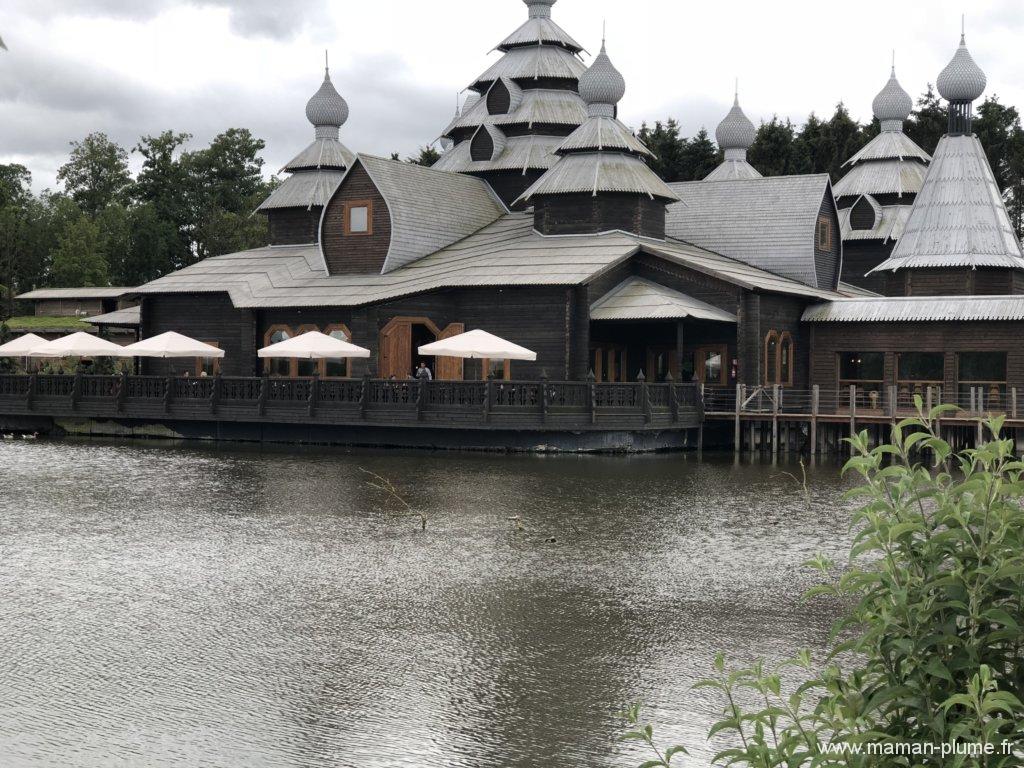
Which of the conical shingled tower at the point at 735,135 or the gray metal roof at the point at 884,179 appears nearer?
the gray metal roof at the point at 884,179

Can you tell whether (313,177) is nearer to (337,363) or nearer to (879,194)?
(337,363)

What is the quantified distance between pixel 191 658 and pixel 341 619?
2082 mm

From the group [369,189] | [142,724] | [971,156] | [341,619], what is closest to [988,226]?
[971,156]

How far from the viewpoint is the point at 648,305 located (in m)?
37.6

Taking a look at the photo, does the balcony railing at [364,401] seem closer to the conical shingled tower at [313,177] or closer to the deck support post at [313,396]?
the deck support post at [313,396]

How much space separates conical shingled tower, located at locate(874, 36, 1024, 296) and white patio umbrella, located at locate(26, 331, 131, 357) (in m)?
25.8

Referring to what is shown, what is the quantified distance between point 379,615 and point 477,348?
847 inches

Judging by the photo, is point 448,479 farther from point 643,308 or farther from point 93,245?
point 93,245

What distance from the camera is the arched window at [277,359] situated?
42875mm

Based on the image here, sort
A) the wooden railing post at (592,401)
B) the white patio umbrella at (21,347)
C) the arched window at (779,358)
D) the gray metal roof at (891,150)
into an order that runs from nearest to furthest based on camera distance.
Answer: the wooden railing post at (592,401), the arched window at (779,358), the white patio umbrella at (21,347), the gray metal roof at (891,150)

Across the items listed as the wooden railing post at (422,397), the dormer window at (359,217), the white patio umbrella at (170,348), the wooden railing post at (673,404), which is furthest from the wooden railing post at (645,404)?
the white patio umbrella at (170,348)

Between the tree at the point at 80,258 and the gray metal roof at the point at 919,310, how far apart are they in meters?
53.1

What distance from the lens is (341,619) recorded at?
13477 millimetres

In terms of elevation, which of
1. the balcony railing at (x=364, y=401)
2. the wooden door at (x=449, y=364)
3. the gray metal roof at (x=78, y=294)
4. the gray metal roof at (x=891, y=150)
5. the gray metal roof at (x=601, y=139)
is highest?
the gray metal roof at (x=891, y=150)
